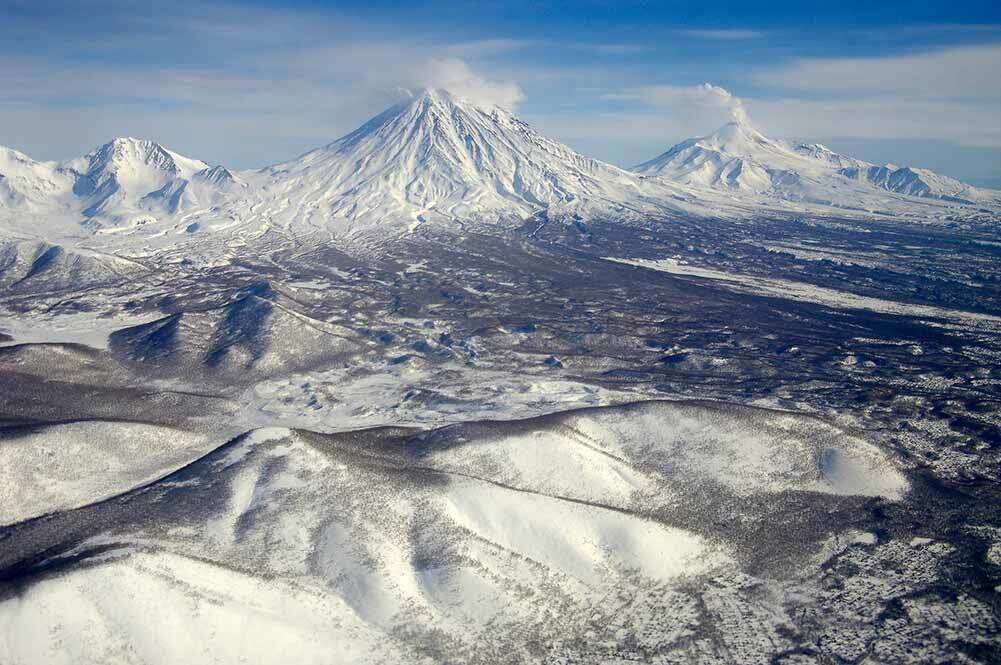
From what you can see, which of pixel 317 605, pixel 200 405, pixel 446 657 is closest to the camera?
pixel 446 657

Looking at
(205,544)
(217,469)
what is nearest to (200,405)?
(217,469)

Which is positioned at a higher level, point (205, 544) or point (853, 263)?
point (853, 263)

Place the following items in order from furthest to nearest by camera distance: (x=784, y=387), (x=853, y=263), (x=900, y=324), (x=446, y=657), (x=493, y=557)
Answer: (x=853, y=263)
(x=900, y=324)
(x=784, y=387)
(x=493, y=557)
(x=446, y=657)

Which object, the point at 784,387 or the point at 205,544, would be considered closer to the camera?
the point at 205,544

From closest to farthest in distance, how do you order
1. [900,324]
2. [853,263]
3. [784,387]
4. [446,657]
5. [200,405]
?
[446,657] → [200,405] → [784,387] → [900,324] → [853,263]

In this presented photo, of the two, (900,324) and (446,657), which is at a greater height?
(900,324)

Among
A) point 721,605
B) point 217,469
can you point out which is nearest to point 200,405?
point 217,469

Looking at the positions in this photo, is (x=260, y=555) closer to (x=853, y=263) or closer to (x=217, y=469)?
(x=217, y=469)

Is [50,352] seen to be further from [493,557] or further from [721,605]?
[721,605]

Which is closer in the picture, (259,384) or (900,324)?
(259,384)
